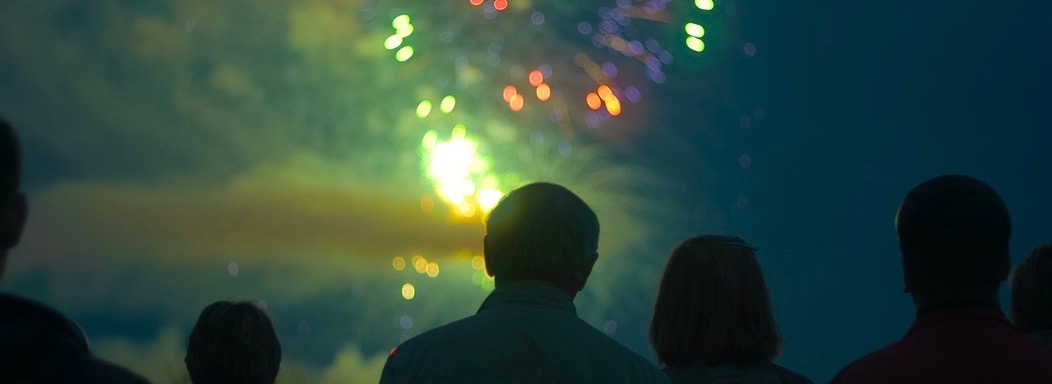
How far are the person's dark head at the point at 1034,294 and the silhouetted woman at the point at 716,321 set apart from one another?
130 centimetres

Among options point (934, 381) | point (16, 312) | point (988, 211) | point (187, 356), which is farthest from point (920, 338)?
point (187, 356)

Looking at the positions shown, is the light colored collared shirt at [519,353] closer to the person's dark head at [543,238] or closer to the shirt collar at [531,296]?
the shirt collar at [531,296]

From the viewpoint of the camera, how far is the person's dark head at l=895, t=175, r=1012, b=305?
4.79m

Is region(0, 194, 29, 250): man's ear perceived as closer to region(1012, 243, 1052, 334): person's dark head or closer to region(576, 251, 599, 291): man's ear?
region(576, 251, 599, 291): man's ear

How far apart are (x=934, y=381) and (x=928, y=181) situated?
0.81m

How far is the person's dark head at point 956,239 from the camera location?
479 cm

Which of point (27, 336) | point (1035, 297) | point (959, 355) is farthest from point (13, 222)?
point (1035, 297)

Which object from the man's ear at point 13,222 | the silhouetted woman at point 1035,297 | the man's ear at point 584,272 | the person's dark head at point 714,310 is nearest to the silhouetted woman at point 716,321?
the person's dark head at point 714,310

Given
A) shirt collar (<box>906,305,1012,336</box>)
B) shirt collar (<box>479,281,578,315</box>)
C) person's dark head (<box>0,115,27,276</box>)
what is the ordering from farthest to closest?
shirt collar (<box>479,281,578,315</box>) → shirt collar (<box>906,305,1012,336</box>) → person's dark head (<box>0,115,27,276</box>)

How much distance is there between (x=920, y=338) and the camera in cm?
468

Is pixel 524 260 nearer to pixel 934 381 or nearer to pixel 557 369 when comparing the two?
pixel 557 369

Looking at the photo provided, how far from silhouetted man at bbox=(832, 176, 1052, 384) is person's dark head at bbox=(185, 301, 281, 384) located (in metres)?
3.09

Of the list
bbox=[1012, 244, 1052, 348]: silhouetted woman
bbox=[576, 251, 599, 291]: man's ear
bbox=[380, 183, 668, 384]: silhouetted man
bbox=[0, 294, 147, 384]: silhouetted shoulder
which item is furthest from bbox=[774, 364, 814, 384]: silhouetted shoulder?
bbox=[0, 294, 147, 384]: silhouetted shoulder

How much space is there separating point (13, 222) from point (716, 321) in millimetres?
3479
